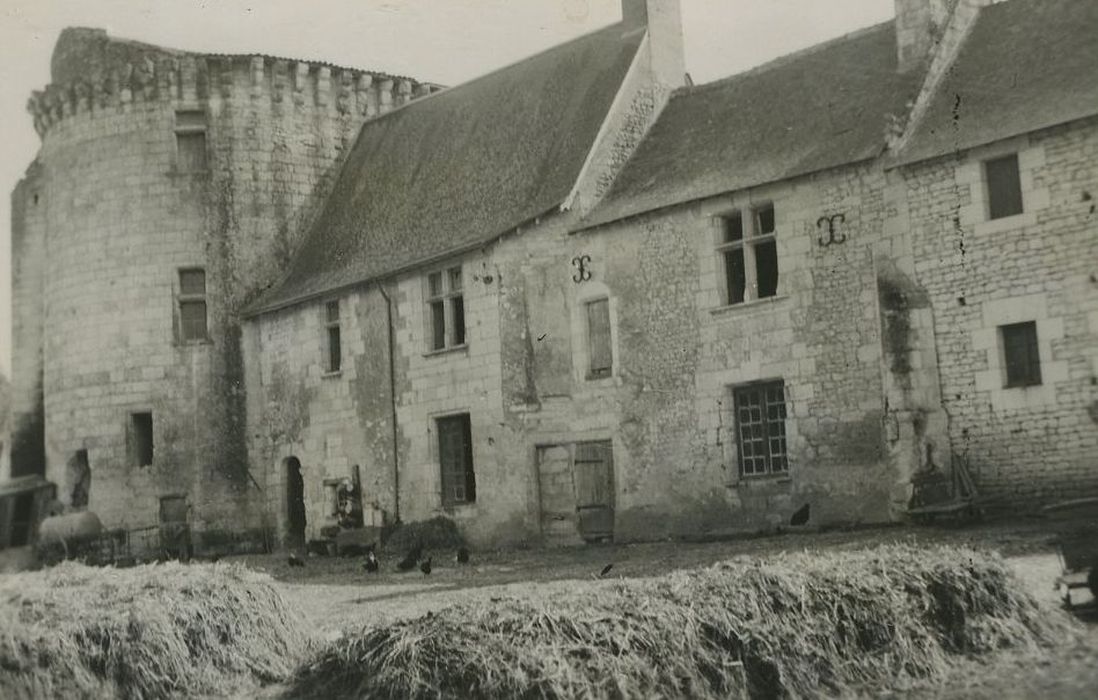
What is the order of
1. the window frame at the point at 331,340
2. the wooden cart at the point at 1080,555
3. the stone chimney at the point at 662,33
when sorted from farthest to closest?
the window frame at the point at 331,340 < the stone chimney at the point at 662,33 < the wooden cart at the point at 1080,555

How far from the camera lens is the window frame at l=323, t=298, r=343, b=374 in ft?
85.6

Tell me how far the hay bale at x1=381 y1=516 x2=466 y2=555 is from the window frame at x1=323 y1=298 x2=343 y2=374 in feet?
12.6

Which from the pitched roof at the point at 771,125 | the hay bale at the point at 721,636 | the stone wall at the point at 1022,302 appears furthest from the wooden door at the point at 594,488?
the hay bale at the point at 721,636

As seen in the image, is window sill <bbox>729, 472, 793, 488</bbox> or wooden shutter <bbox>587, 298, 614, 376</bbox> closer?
window sill <bbox>729, 472, 793, 488</bbox>

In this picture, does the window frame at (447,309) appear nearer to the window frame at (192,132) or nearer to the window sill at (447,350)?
the window sill at (447,350)

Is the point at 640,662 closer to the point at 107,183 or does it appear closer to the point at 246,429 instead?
the point at 246,429

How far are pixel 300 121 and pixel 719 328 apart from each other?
1331 cm

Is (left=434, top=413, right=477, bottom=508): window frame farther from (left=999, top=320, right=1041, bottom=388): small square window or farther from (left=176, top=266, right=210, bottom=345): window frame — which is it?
(left=999, top=320, right=1041, bottom=388): small square window

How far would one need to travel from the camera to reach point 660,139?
74.5 ft

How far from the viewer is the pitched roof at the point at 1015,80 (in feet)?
55.5

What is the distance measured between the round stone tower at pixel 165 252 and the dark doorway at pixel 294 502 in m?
0.72

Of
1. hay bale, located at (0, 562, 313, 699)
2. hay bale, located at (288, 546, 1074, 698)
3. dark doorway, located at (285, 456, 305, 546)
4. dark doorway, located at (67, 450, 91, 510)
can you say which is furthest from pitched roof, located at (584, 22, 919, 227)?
dark doorway, located at (67, 450, 91, 510)

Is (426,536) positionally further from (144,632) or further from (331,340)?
(144,632)

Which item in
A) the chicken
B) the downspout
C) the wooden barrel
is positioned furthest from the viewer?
the wooden barrel
